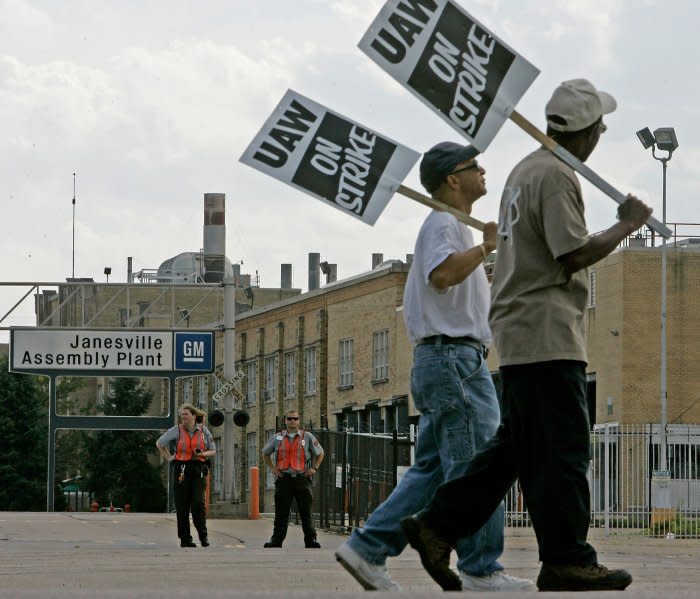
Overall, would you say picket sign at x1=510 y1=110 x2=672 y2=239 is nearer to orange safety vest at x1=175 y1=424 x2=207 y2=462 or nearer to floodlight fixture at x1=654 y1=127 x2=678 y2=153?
orange safety vest at x1=175 y1=424 x2=207 y2=462

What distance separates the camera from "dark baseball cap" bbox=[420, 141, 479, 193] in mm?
8523

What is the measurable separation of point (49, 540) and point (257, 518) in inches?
598

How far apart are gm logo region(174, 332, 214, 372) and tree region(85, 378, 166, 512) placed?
49.5 meters

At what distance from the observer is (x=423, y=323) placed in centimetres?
837

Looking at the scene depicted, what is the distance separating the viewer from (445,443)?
26.9ft

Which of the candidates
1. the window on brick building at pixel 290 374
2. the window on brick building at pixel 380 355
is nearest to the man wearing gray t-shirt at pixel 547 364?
the window on brick building at pixel 380 355

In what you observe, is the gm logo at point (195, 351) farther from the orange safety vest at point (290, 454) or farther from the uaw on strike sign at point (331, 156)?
the uaw on strike sign at point (331, 156)

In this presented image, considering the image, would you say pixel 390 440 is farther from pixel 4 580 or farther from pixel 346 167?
pixel 346 167

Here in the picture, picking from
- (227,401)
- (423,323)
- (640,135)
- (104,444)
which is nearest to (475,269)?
(423,323)

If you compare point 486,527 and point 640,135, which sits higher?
point 640,135

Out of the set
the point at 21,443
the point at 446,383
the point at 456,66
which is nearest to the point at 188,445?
the point at 446,383

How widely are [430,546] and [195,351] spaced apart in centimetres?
3743

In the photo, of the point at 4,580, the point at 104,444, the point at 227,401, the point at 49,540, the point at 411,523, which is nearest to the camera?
the point at 411,523

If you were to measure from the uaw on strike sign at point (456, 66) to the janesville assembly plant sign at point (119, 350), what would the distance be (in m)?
37.0
